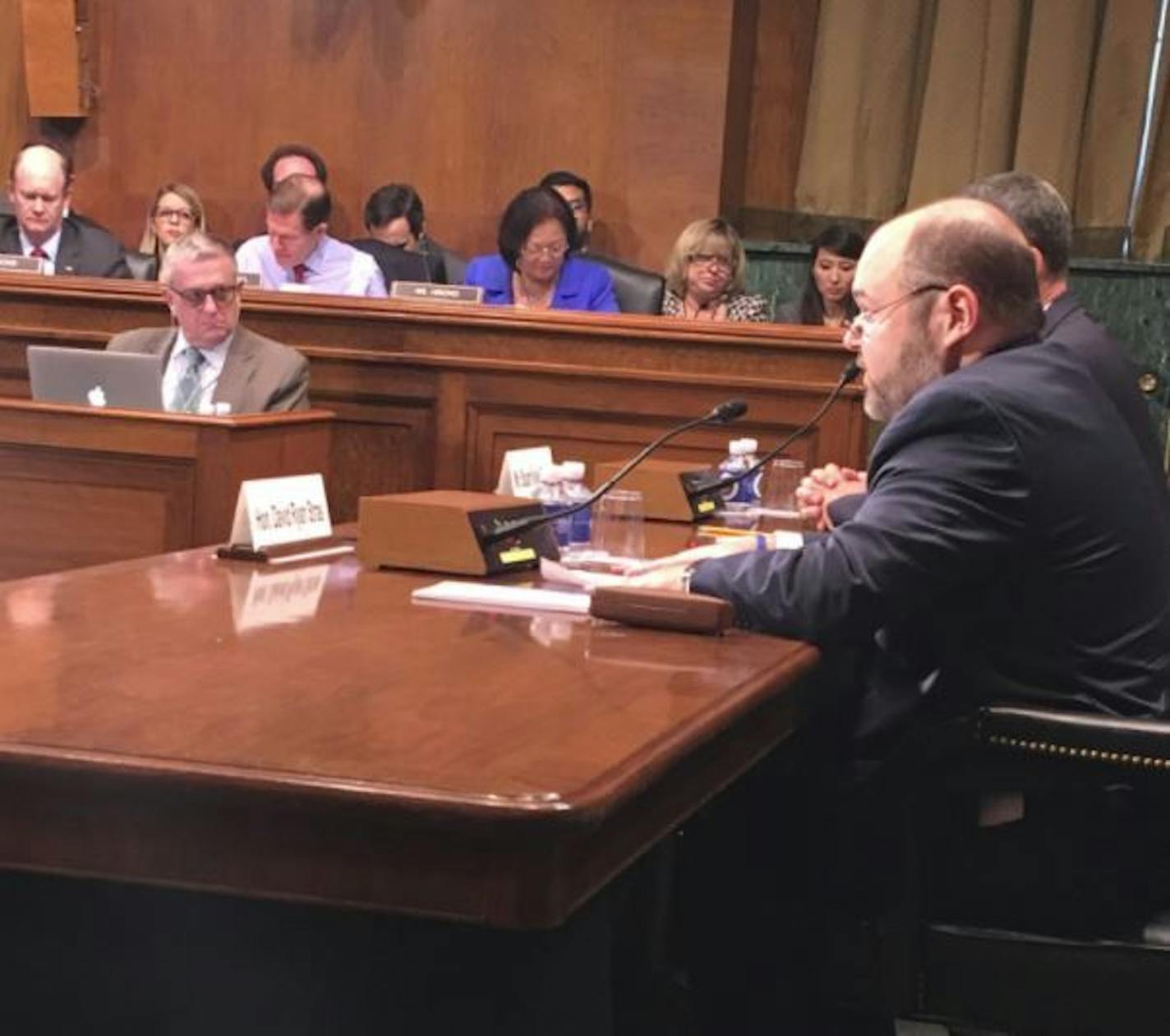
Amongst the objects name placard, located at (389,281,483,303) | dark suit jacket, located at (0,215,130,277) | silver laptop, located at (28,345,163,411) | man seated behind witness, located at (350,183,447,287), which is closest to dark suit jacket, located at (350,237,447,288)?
man seated behind witness, located at (350,183,447,287)

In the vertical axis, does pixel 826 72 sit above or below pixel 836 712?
above

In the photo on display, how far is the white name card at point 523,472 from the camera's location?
131 inches

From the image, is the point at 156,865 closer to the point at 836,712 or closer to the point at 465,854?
the point at 465,854

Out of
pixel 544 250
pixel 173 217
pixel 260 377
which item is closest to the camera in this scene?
pixel 260 377

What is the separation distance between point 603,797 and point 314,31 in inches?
273

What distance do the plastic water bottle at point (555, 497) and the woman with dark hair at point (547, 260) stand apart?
283 cm

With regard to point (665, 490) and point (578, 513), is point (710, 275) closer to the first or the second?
point (665, 490)

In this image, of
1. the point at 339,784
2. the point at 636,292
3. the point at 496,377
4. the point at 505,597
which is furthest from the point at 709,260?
the point at 339,784

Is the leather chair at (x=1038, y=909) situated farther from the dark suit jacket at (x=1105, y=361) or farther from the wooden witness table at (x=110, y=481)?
the wooden witness table at (x=110, y=481)

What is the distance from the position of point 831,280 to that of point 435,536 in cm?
407

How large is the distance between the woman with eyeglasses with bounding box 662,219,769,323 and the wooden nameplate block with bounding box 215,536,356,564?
11.8ft

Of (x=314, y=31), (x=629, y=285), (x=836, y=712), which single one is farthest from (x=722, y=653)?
(x=314, y=31)

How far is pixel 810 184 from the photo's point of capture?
7.77 meters

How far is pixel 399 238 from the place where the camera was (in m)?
7.13
